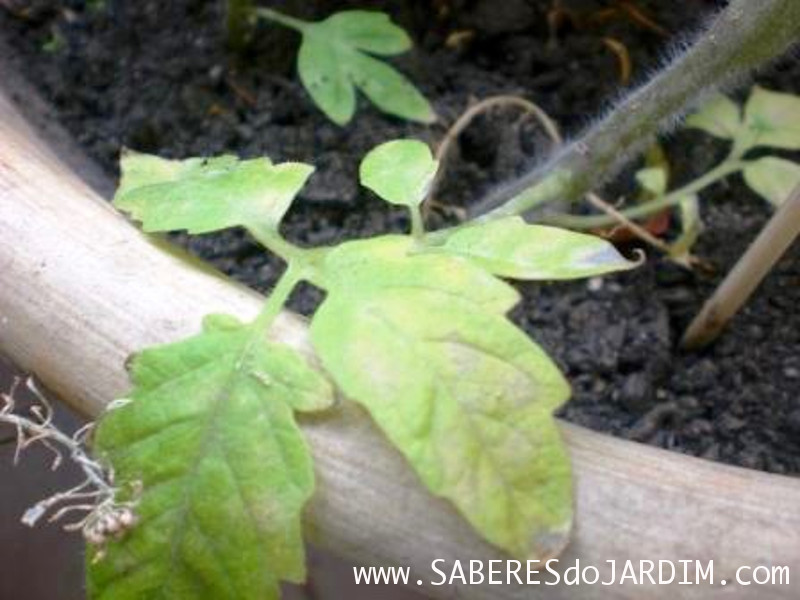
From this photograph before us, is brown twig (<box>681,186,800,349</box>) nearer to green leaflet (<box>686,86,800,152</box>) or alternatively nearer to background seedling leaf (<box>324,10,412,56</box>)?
green leaflet (<box>686,86,800,152</box>)

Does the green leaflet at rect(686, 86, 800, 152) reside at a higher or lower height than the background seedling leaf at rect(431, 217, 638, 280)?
lower

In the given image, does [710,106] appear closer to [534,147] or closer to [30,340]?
[534,147]

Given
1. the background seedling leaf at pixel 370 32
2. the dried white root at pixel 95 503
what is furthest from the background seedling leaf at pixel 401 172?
the background seedling leaf at pixel 370 32

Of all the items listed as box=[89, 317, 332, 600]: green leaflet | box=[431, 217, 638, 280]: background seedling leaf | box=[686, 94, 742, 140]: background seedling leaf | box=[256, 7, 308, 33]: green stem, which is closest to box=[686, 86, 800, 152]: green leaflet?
box=[686, 94, 742, 140]: background seedling leaf

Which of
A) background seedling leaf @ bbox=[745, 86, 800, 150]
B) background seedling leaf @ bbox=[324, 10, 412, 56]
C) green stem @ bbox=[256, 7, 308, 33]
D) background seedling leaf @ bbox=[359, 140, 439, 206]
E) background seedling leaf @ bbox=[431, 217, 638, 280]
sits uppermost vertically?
background seedling leaf @ bbox=[431, 217, 638, 280]

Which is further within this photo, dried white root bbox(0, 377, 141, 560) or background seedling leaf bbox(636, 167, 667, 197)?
background seedling leaf bbox(636, 167, 667, 197)

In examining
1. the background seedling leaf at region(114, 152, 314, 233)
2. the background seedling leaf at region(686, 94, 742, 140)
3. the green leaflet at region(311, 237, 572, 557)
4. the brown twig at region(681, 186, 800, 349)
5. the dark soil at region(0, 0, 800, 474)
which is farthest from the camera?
the background seedling leaf at region(686, 94, 742, 140)

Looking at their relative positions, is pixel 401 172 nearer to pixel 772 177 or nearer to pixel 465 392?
pixel 465 392
